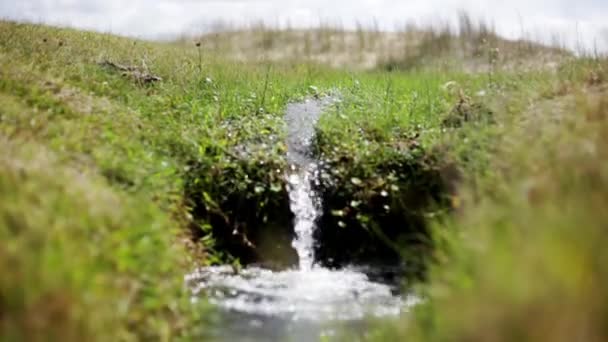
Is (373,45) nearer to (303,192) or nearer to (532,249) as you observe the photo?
(303,192)

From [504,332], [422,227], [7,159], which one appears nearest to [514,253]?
[504,332]

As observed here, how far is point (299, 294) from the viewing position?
7.41 metres

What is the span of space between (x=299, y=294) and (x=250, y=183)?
64.8 inches

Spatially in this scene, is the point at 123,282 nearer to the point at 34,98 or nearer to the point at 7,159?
the point at 7,159

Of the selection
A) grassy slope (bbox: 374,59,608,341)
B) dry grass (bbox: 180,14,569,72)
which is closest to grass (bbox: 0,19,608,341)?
grassy slope (bbox: 374,59,608,341)

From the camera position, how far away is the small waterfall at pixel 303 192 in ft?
29.0

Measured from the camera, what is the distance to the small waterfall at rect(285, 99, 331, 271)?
8828mm

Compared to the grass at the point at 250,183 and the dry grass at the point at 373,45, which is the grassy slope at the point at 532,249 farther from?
the dry grass at the point at 373,45

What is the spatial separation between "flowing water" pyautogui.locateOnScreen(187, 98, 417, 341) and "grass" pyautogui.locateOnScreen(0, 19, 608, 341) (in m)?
0.24

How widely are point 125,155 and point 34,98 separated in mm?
1413

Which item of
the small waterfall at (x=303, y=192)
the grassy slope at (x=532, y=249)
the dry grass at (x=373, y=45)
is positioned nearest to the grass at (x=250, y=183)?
the grassy slope at (x=532, y=249)

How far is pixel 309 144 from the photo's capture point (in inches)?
391

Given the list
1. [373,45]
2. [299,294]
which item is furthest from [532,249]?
[373,45]

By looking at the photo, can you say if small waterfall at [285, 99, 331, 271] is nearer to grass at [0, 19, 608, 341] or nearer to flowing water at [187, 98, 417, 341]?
flowing water at [187, 98, 417, 341]
